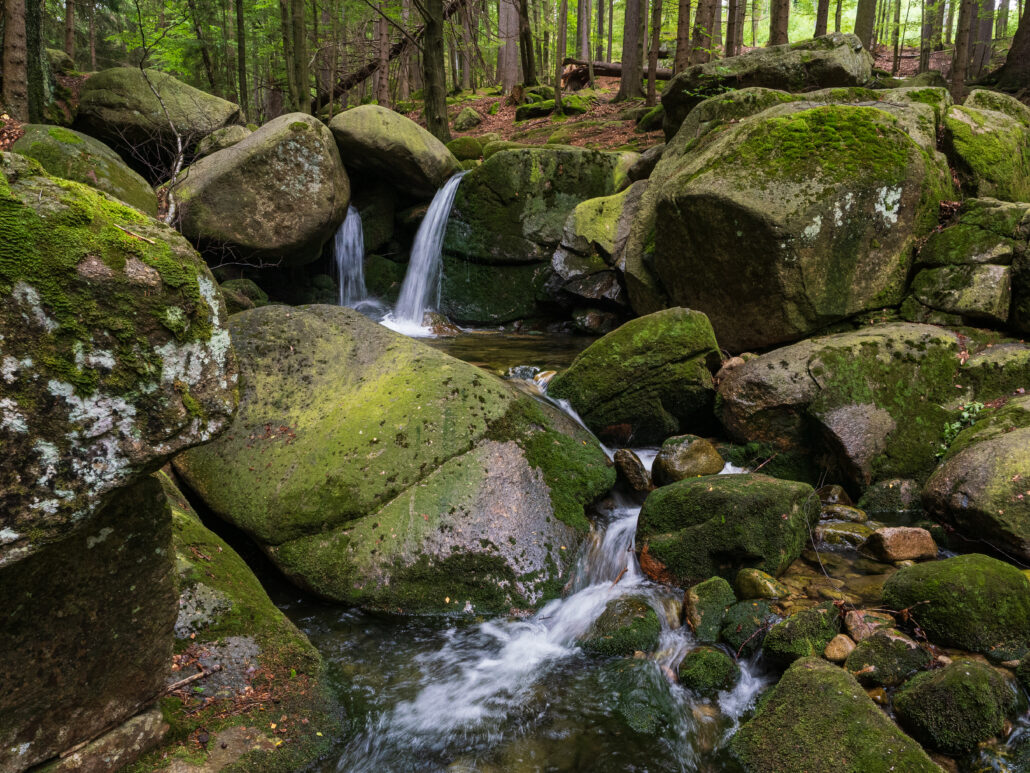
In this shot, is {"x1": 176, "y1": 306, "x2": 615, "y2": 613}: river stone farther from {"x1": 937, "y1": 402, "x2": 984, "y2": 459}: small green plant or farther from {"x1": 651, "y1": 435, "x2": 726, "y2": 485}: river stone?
{"x1": 937, "y1": 402, "x2": 984, "y2": 459}: small green plant

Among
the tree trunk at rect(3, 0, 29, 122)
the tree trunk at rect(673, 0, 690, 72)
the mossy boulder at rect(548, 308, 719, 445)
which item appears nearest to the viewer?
the mossy boulder at rect(548, 308, 719, 445)

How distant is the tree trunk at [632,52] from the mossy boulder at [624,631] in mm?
18343

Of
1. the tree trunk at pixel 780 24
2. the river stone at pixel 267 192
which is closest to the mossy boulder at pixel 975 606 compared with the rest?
the river stone at pixel 267 192

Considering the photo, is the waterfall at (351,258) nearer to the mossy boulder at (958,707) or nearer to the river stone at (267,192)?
the river stone at (267,192)

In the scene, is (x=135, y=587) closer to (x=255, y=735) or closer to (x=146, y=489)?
(x=146, y=489)

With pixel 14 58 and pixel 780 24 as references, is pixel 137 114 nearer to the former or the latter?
pixel 14 58

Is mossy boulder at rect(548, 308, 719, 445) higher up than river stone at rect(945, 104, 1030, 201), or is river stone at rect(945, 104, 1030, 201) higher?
river stone at rect(945, 104, 1030, 201)

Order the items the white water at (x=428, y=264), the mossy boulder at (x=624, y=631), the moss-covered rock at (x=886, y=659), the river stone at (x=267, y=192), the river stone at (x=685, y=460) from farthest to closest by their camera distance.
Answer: the white water at (x=428, y=264) < the river stone at (x=267, y=192) < the river stone at (x=685, y=460) < the mossy boulder at (x=624, y=631) < the moss-covered rock at (x=886, y=659)

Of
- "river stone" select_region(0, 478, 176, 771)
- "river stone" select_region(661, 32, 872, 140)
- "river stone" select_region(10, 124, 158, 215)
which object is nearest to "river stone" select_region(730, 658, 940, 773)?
"river stone" select_region(0, 478, 176, 771)

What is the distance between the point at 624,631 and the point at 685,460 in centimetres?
228

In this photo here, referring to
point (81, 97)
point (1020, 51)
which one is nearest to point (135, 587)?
point (81, 97)

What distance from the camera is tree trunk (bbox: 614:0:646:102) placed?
18.1 m

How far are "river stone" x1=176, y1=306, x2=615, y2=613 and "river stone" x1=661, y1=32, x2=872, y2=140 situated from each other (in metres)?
8.64

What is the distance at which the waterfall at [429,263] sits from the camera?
41.6 ft
